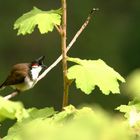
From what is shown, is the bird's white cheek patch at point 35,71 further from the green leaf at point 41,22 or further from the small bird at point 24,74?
the green leaf at point 41,22

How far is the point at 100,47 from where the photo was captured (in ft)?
60.0

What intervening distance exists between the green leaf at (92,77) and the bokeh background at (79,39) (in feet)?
45.1

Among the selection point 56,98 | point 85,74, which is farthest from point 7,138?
point 56,98

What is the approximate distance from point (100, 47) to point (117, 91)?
51.0 feet

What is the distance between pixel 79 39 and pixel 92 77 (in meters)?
15.4

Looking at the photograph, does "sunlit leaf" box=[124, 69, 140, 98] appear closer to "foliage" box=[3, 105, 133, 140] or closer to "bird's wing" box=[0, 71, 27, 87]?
"foliage" box=[3, 105, 133, 140]

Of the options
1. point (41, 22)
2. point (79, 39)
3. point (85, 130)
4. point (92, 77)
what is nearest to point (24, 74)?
point (41, 22)

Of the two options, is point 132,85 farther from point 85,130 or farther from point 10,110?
point 10,110

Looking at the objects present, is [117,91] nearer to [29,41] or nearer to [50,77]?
[50,77]

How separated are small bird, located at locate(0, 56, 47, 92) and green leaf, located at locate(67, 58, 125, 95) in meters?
0.50

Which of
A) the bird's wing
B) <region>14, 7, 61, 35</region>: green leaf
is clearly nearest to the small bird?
the bird's wing

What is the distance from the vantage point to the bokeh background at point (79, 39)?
17359 millimetres

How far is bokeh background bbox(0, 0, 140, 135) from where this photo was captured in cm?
1736

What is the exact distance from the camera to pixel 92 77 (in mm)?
2793
